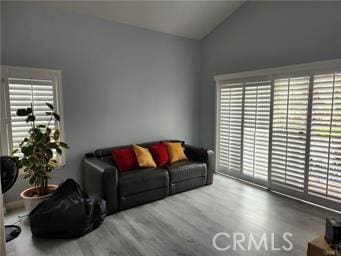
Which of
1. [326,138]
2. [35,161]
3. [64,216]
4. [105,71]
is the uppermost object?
[105,71]

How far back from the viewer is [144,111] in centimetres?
425

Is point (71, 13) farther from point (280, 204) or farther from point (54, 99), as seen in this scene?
point (280, 204)

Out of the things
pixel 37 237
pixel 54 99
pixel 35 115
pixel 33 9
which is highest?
pixel 33 9

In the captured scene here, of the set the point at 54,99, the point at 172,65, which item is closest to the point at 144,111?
the point at 172,65

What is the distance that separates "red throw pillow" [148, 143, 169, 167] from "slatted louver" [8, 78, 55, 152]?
1721mm

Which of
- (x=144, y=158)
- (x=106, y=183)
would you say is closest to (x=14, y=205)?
(x=106, y=183)

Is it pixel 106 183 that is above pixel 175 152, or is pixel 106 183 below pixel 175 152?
below

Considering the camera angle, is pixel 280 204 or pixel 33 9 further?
pixel 280 204

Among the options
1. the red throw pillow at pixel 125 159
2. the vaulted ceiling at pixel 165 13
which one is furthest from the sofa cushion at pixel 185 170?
the vaulted ceiling at pixel 165 13

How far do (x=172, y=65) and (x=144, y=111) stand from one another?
115 cm

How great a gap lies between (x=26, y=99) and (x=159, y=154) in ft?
7.05

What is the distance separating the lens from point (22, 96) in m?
3.06

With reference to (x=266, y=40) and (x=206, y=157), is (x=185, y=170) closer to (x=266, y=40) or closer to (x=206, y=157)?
(x=206, y=157)

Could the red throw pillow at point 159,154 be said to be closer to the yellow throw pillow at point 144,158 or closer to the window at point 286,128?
the yellow throw pillow at point 144,158
